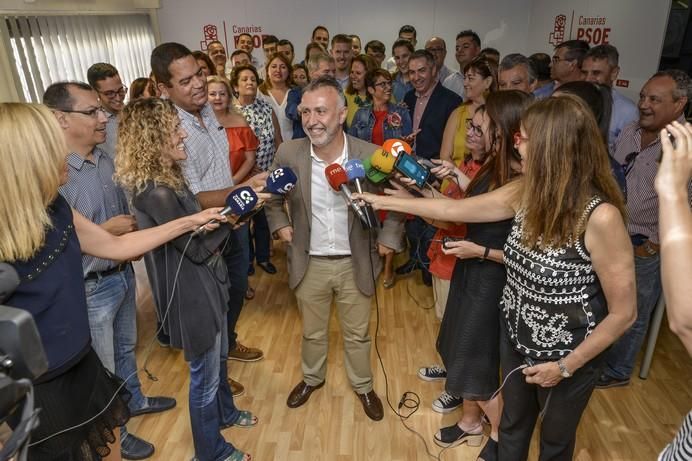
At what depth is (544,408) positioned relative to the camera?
5.54ft

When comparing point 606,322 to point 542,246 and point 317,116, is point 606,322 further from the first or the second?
point 317,116

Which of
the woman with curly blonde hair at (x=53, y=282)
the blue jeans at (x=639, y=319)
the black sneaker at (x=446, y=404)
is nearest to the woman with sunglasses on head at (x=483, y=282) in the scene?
the black sneaker at (x=446, y=404)

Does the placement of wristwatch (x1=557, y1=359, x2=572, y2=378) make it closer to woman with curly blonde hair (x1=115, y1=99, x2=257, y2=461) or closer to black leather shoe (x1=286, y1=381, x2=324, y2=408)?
woman with curly blonde hair (x1=115, y1=99, x2=257, y2=461)

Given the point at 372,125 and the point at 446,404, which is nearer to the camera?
the point at 446,404

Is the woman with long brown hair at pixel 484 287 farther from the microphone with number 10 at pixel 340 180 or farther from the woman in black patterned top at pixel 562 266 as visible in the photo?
the microphone with number 10 at pixel 340 180

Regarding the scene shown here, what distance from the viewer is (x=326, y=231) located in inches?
88.7

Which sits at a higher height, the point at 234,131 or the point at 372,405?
the point at 234,131

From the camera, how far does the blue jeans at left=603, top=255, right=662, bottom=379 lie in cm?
251

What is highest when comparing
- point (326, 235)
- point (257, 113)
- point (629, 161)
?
point (257, 113)

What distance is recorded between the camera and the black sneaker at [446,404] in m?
2.56

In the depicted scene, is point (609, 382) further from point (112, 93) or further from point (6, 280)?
point (112, 93)

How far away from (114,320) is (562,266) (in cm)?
202

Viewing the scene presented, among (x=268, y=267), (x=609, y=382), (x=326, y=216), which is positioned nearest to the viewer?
(x=326, y=216)

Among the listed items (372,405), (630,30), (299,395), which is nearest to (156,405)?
(299,395)
